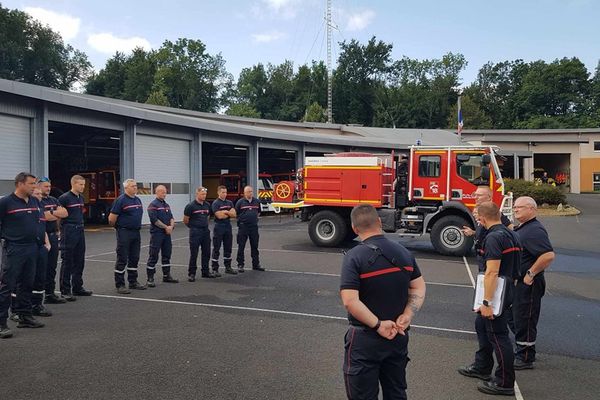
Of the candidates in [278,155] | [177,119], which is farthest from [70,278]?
[278,155]

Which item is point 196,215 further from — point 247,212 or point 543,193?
point 543,193

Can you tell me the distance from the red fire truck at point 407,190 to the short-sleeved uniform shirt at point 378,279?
35.0ft

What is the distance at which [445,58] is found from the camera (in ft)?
316

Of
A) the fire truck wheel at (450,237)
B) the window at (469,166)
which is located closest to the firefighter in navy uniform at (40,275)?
the fire truck wheel at (450,237)

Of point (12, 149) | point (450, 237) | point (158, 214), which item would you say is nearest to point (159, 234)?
point (158, 214)

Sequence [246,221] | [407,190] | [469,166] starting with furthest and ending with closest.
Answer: [407,190], [469,166], [246,221]

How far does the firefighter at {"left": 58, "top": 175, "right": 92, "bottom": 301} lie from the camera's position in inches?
325

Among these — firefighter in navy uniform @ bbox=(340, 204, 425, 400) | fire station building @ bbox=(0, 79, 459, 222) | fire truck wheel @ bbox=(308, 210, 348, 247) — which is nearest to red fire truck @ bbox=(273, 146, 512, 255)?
fire truck wheel @ bbox=(308, 210, 348, 247)

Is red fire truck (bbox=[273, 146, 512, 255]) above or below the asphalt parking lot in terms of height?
above

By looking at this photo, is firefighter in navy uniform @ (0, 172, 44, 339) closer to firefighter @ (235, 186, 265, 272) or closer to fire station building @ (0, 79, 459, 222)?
firefighter @ (235, 186, 265, 272)

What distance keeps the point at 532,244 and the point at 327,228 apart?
9.82 m

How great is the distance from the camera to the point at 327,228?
15.2 m

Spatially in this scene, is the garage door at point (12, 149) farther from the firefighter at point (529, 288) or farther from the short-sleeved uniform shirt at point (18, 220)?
the firefighter at point (529, 288)

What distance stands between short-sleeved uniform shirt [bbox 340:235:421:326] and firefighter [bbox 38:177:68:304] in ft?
19.8
